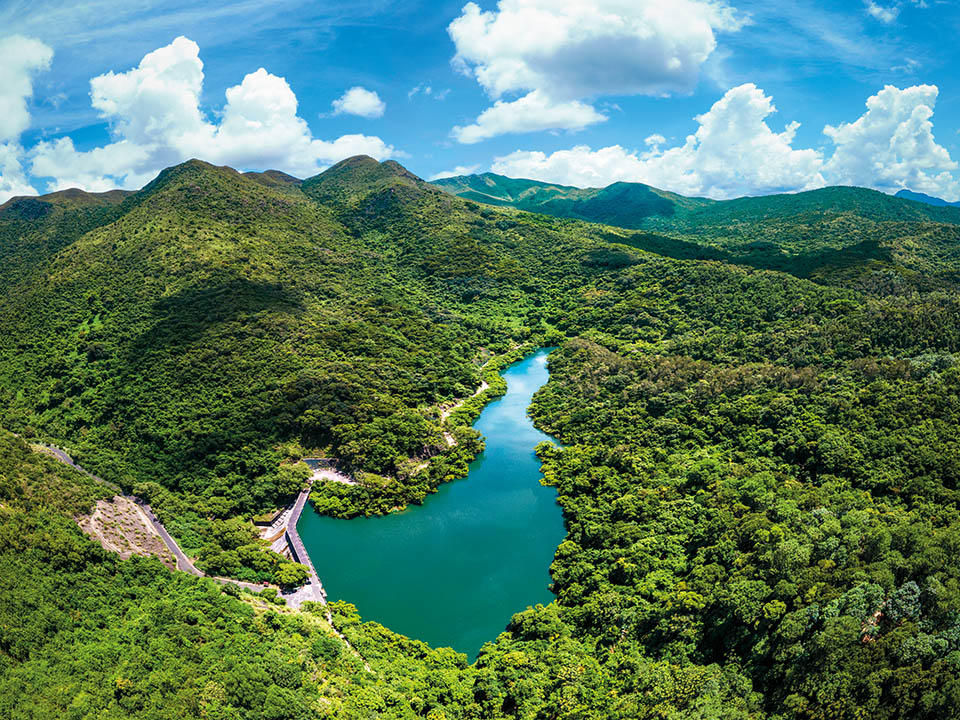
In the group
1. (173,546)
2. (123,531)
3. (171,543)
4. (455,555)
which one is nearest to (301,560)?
(173,546)

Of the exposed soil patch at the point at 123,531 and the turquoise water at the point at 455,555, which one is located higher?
the exposed soil patch at the point at 123,531

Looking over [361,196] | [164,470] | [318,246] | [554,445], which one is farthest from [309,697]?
[361,196]

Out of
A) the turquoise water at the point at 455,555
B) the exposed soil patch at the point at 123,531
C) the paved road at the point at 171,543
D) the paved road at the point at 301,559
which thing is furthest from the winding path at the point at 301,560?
the exposed soil patch at the point at 123,531

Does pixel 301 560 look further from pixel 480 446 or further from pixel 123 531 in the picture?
pixel 480 446

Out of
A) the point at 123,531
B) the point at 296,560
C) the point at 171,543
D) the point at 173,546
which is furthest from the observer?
the point at 296,560

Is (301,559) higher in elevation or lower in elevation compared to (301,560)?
→ higher

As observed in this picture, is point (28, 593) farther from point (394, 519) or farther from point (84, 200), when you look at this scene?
point (84, 200)

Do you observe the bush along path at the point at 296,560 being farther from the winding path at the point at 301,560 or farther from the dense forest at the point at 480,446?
the dense forest at the point at 480,446
